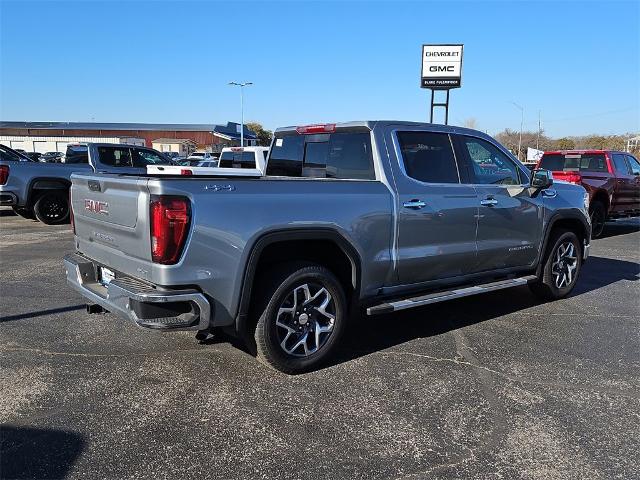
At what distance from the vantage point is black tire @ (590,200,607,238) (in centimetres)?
1182

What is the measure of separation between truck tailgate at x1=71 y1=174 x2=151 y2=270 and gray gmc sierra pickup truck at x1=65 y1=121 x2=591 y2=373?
15mm

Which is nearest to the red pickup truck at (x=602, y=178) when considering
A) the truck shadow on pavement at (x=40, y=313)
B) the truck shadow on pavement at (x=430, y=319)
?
the truck shadow on pavement at (x=430, y=319)

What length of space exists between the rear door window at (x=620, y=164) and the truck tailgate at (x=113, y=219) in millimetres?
11417

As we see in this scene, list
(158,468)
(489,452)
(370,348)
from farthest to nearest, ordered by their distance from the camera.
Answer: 1. (370,348)
2. (489,452)
3. (158,468)

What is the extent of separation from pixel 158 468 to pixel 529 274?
459cm

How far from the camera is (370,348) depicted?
4.76m

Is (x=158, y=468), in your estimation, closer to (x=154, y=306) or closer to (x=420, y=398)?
(x=154, y=306)

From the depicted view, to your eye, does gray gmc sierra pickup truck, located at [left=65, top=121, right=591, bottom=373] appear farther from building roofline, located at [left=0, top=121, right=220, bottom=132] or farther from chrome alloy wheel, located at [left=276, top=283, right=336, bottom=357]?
building roofline, located at [left=0, top=121, right=220, bottom=132]

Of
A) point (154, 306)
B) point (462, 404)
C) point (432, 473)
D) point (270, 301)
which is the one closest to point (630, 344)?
point (462, 404)

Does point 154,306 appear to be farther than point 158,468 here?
Yes

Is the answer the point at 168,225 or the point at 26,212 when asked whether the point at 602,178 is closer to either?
the point at 168,225

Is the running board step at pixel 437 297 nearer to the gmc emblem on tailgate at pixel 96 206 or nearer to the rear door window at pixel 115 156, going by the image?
the gmc emblem on tailgate at pixel 96 206

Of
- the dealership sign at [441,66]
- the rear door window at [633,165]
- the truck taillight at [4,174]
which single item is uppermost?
the dealership sign at [441,66]

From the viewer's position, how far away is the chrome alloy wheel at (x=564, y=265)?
20.8 ft
